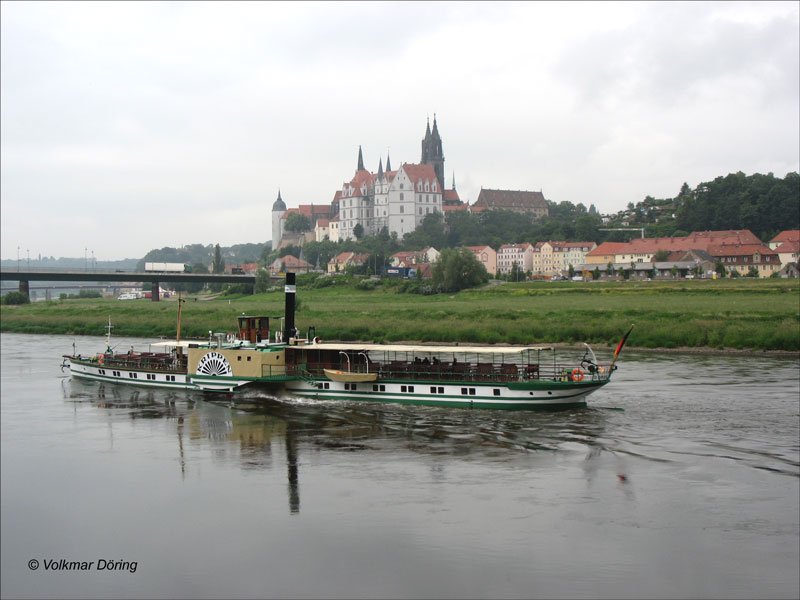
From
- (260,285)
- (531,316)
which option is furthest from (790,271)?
(260,285)

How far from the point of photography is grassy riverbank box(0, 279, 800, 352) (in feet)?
213

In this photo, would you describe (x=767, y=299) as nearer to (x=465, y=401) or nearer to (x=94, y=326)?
(x=465, y=401)

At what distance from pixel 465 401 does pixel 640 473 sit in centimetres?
1262

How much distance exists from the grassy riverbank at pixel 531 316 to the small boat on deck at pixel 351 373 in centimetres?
2148

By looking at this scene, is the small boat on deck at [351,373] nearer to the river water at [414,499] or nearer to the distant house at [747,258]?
the river water at [414,499]

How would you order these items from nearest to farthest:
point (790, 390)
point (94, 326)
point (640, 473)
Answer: point (640, 473) < point (790, 390) < point (94, 326)

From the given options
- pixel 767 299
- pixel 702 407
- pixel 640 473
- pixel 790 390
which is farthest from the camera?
pixel 767 299

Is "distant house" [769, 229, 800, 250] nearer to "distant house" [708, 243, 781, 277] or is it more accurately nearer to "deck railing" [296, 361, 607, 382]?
"distant house" [708, 243, 781, 277]

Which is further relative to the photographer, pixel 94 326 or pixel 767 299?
pixel 94 326

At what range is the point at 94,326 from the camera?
90375 mm

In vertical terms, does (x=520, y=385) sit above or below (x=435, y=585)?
above

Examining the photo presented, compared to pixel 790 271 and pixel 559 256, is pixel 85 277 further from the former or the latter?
pixel 790 271

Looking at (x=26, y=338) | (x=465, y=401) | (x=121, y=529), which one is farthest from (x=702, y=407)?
(x=26, y=338)

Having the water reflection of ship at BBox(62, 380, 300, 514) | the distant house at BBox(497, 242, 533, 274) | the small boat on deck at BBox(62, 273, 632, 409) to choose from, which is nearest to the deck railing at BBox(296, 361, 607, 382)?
the small boat on deck at BBox(62, 273, 632, 409)
